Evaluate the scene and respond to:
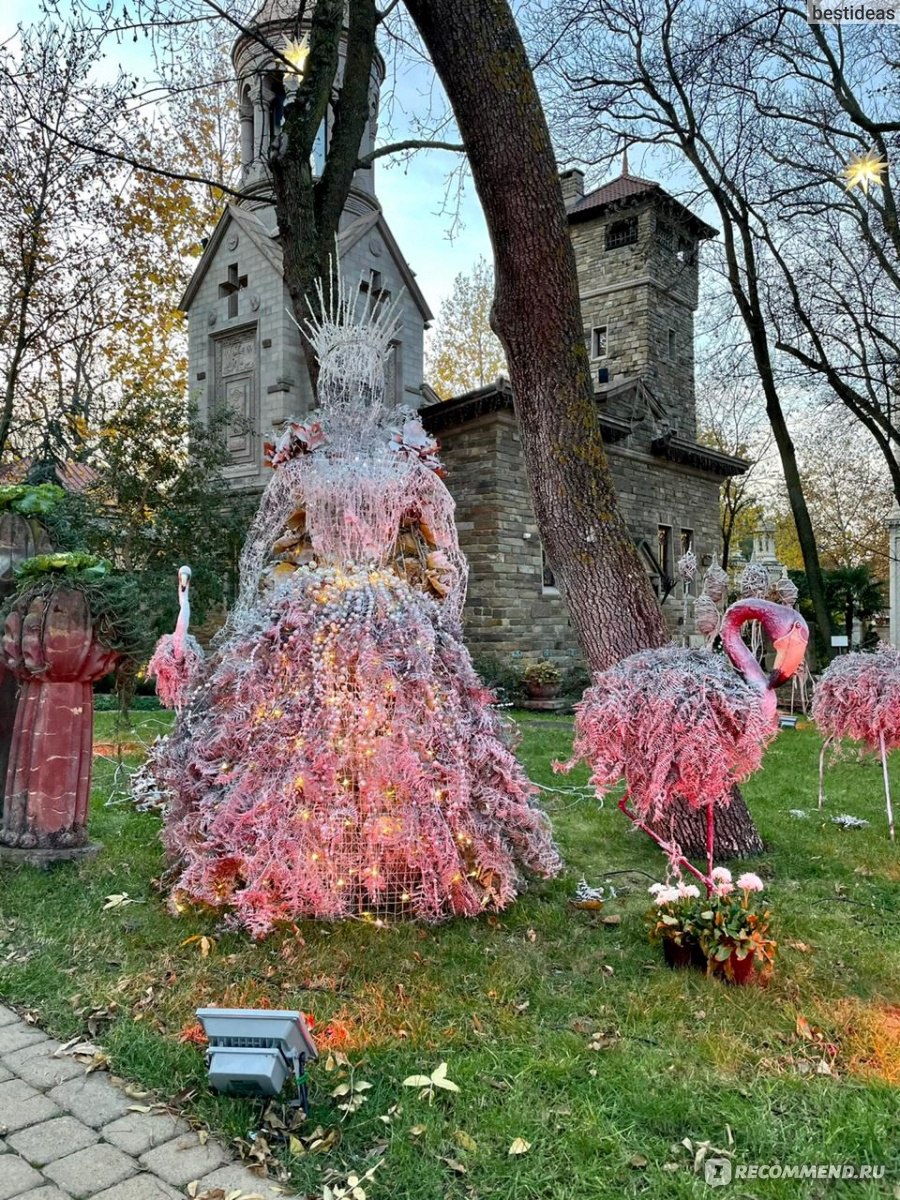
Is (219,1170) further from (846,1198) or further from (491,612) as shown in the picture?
(491,612)

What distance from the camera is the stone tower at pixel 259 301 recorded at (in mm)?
15289

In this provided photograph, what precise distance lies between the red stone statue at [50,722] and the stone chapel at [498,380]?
6.91 metres

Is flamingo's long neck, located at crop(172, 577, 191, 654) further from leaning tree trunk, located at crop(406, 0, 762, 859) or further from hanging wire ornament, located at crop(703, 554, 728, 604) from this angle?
hanging wire ornament, located at crop(703, 554, 728, 604)

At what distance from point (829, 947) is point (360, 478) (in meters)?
3.12

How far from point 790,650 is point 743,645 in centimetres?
22

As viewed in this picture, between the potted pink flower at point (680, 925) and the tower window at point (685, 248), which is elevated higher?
the tower window at point (685, 248)

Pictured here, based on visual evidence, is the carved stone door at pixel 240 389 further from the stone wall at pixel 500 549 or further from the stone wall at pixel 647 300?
the stone wall at pixel 647 300

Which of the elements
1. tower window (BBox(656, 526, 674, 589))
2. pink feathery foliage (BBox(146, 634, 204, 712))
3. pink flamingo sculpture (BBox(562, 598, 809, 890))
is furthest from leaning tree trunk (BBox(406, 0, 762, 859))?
tower window (BBox(656, 526, 674, 589))

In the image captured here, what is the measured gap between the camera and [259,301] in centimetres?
1577

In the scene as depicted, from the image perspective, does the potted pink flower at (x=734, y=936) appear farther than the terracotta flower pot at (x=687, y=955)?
No

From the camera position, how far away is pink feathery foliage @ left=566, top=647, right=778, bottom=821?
3.17m

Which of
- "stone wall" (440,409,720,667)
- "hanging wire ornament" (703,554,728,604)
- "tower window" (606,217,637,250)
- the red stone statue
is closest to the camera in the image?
the red stone statue

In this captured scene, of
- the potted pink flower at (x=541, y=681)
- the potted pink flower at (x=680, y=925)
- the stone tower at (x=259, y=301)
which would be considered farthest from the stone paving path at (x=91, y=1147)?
the stone tower at (x=259, y=301)

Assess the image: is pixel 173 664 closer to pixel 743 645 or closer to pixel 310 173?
pixel 743 645
